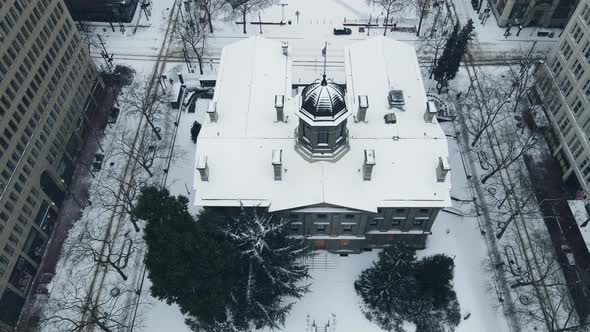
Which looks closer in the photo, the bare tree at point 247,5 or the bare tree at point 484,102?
the bare tree at point 484,102

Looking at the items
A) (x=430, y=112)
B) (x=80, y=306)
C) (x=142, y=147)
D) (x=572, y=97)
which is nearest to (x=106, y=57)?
(x=142, y=147)

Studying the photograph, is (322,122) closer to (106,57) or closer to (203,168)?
(203,168)

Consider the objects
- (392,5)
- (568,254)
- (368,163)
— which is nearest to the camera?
(368,163)

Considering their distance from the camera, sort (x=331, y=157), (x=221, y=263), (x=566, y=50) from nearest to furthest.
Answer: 1. (x=221, y=263)
2. (x=331, y=157)
3. (x=566, y=50)

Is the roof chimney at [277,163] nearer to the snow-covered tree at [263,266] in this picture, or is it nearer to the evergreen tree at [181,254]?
the snow-covered tree at [263,266]

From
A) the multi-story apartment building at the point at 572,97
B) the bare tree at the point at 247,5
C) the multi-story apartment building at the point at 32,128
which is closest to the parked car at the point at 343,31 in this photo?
the bare tree at the point at 247,5

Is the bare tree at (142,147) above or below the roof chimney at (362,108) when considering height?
Answer: above

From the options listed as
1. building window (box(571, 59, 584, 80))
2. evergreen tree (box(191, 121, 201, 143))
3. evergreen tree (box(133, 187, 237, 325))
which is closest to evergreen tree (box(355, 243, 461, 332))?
evergreen tree (box(133, 187, 237, 325))

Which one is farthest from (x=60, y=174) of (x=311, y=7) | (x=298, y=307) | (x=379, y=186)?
(x=311, y=7)

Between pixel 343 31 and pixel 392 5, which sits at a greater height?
pixel 392 5
